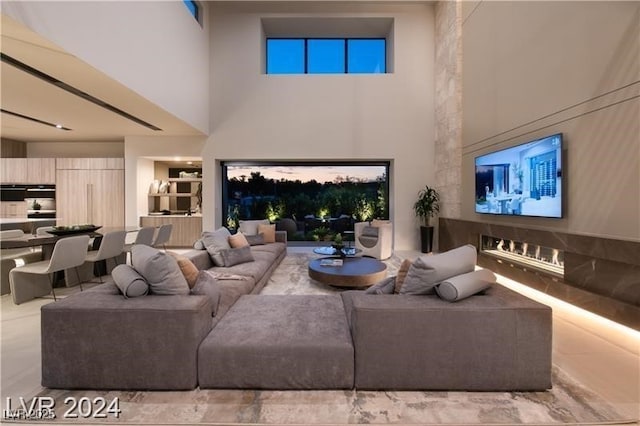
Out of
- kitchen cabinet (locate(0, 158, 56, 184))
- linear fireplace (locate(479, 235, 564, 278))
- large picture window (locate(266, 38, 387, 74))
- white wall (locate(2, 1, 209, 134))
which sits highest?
large picture window (locate(266, 38, 387, 74))

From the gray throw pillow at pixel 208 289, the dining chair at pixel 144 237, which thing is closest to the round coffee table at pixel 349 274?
the gray throw pillow at pixel 208 289

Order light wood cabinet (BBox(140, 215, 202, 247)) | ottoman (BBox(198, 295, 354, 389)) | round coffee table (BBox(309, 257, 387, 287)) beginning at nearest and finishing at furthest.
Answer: ottoman (BBox(198, 295, 354, 389))
round coffee table (BBox(309, 257, 387, 287))
light wood cabinet (BBox(140, 215, 202, 247))

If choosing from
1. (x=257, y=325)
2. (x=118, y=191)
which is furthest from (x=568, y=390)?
(x=118, y=191)

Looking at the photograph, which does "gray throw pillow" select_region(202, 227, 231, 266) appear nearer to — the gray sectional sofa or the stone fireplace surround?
the gray sectional sofa

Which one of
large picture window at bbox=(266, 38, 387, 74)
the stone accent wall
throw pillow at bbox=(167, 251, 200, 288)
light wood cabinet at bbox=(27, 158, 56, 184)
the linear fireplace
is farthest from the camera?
large picture window at bbox=(266, 38, 387, 74)

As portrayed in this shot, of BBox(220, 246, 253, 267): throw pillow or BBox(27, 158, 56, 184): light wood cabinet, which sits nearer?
Result: BBox(220, 246, 253, 267): throw pillow

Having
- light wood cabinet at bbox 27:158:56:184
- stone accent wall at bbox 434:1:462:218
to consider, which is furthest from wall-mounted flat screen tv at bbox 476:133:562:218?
light wood cabinet at bbox 27:158:56:184

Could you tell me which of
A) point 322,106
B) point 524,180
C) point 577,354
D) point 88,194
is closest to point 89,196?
point 88,194

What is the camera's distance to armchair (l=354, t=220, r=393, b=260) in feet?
21.1

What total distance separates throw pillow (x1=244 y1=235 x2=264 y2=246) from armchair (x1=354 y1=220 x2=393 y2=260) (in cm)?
206

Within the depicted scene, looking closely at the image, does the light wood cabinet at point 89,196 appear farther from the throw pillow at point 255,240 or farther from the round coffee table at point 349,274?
the round coffee table at point 349,274

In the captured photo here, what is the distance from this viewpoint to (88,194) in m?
7.96

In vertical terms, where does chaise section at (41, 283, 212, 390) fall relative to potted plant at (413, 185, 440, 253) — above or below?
below

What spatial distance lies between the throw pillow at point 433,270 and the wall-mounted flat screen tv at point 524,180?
252 cm
